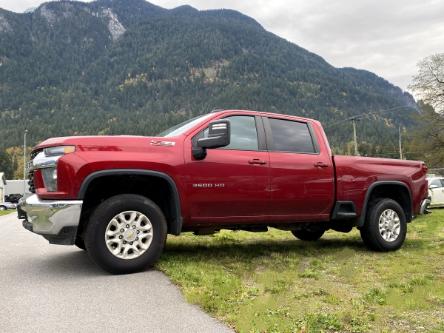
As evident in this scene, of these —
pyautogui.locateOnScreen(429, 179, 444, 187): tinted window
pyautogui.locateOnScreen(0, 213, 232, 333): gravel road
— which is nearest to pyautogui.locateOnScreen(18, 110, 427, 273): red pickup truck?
pyautogui.locateOnScreen(0, 213, 232, 333): gravel road

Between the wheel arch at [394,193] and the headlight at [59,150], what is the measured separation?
170 inches

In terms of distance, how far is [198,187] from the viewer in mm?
5746

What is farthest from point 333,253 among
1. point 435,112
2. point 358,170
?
point 435,112

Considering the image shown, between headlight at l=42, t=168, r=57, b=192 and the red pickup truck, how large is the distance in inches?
0.4

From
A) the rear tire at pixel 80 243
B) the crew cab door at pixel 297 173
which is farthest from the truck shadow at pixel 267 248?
the rear tire at pixel 80 243

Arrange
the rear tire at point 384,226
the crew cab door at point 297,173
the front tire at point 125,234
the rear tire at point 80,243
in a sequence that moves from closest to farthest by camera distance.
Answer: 1. the front tire at point 125,234
2. the crew cab door at point 297,173
3. the rear tire at point 80,243
4. the rear tire at point 384,226

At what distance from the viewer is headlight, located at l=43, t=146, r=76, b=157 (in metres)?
5.22

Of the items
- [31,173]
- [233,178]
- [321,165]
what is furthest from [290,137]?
[31,173]

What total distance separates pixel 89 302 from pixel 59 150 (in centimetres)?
180

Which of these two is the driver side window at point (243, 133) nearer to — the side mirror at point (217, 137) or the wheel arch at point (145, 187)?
the side mirror at point (217, 137)

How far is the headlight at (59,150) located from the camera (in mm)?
5221

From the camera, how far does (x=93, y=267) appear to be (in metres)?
5.74

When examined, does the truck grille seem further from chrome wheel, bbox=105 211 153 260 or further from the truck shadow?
the truck shadow

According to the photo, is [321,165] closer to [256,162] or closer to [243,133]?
[256,162]
